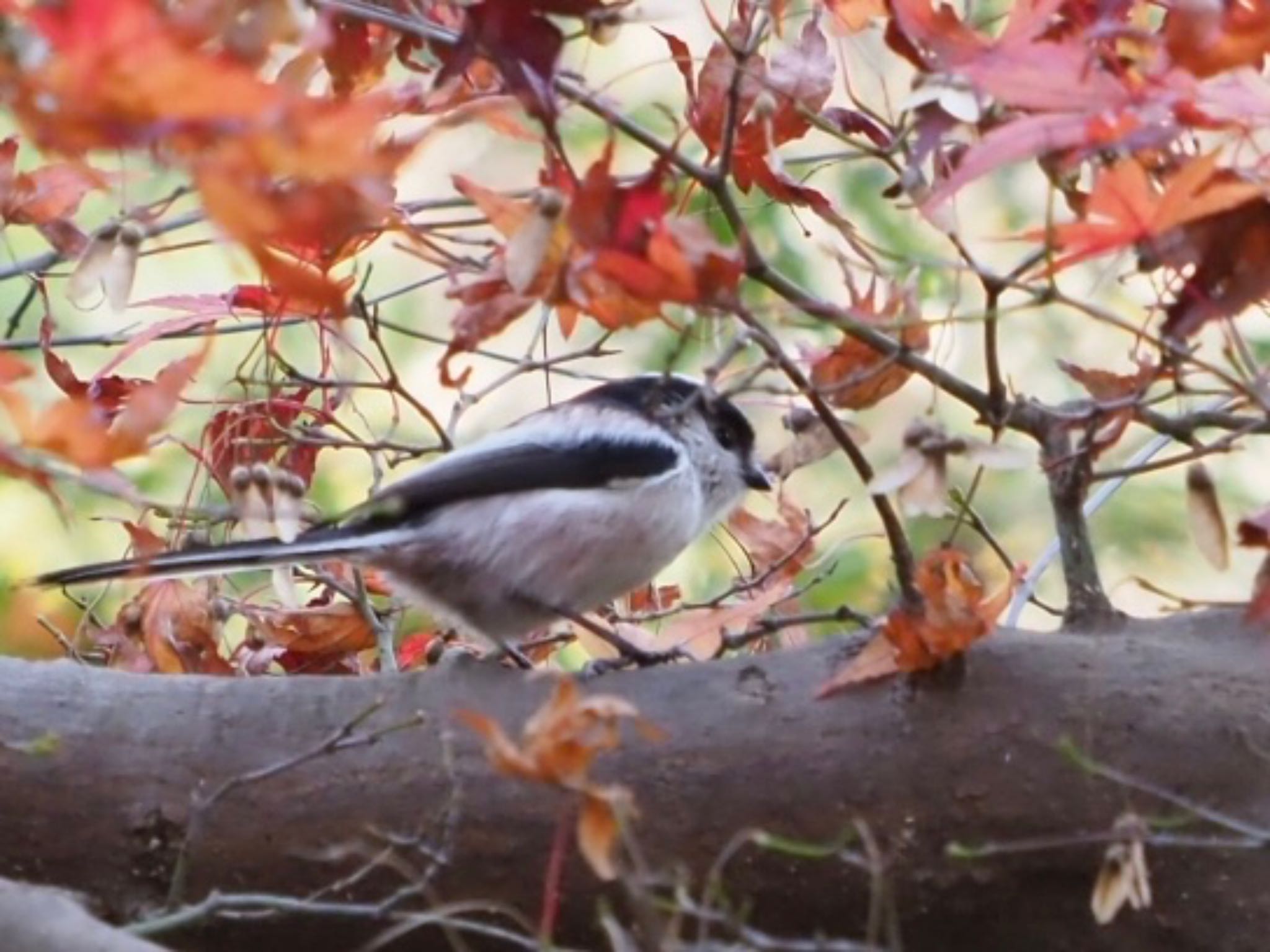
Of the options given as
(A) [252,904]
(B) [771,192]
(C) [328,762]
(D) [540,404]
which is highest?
(D) [540,404]

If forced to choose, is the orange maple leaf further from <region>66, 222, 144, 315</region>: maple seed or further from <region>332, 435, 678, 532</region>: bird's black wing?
<region>332, 435, 678, 532</region>: bird's black wing

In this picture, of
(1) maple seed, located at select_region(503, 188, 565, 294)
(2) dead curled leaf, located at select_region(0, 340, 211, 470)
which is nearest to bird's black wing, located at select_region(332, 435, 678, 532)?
(1) maple seed, located at select_region(503, 188, 565, 294)

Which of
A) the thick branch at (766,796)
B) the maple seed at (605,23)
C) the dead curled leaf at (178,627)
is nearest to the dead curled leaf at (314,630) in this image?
the dead curled leaf at (178,627)

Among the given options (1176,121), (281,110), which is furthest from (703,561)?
(281,110)

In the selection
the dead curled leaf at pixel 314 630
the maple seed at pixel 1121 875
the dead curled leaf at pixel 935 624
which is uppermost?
the dead curled leaf at pixel 314 630

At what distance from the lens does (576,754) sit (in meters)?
1.22

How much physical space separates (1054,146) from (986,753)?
63cm

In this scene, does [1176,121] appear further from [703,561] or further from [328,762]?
[703,561]

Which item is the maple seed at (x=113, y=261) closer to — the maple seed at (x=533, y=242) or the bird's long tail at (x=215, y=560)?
the bird's long tail at (x=215, y=560)

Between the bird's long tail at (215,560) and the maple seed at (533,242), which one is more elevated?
the maple seed at (533,242)

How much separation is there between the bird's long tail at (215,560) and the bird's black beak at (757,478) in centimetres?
62

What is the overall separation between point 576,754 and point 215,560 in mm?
1001

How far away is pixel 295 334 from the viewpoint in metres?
4.43

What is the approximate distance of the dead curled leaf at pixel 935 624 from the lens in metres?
1.68
